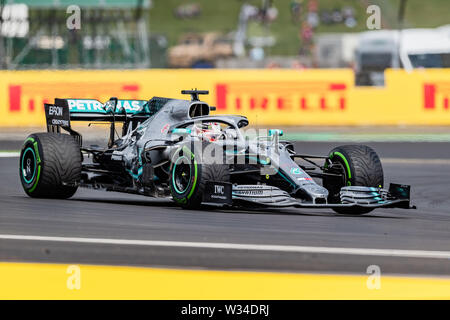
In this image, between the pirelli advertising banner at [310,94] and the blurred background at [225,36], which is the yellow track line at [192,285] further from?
the blurred background at [225,36]

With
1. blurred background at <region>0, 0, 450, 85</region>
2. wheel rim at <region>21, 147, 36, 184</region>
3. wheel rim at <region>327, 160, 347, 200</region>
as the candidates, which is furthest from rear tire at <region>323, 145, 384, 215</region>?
blurred background at <region>0, 0, 450, 85</region>

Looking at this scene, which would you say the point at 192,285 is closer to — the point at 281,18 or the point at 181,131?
the point at 181,131

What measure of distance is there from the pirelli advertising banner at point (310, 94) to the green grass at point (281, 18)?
104 ft

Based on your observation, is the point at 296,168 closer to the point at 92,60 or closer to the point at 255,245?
the point at 255,245

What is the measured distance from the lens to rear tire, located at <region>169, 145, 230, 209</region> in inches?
425

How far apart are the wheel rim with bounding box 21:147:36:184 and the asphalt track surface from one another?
27cm

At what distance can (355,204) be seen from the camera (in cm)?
1071

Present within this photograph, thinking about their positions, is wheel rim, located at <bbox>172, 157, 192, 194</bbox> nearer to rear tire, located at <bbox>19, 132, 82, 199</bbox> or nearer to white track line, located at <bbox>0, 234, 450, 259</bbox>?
rear tire, located at <bbox>19, 132, 82, 199</bbox>

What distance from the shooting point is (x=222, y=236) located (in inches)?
358

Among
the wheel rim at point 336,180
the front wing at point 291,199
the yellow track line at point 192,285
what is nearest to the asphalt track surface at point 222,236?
the front wing at point 291,199

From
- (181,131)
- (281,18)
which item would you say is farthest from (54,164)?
(281,18)

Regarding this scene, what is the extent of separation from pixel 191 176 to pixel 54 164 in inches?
83.9

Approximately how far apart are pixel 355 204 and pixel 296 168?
73 centimetres

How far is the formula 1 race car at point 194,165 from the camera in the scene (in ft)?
35.3
